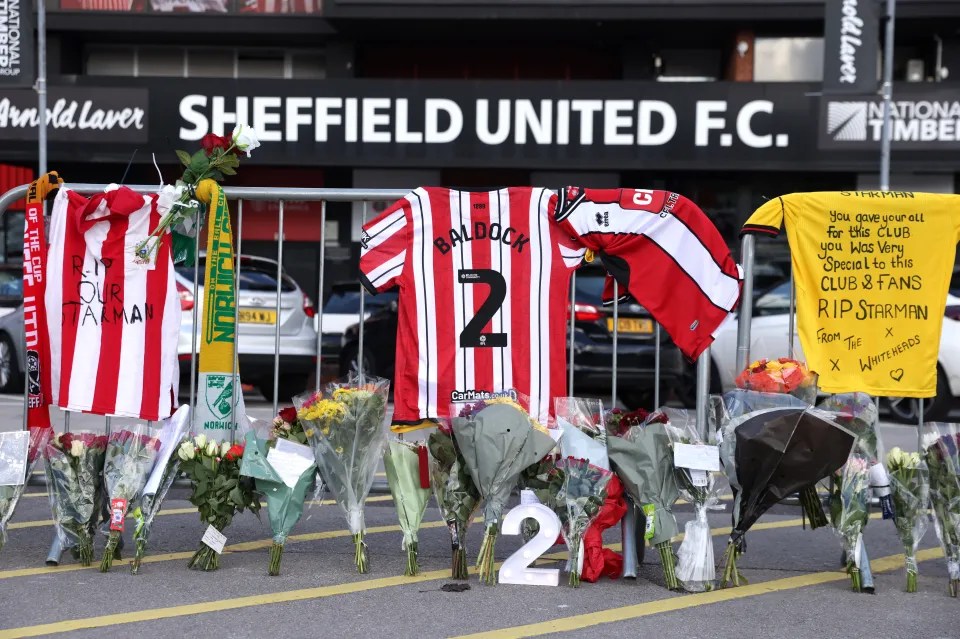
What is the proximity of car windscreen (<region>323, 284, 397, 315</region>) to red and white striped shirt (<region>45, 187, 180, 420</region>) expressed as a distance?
21.5 ft

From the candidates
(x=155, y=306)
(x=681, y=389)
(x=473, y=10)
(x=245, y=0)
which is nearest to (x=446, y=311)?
(x=155, y=306)

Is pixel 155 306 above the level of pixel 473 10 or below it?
below

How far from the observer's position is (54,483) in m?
5.88

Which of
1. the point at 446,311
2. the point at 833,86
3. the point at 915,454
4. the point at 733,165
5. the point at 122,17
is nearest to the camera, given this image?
the point at 915,454

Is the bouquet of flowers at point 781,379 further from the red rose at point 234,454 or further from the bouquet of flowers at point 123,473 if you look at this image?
the bouquet of flowers at point 123,473

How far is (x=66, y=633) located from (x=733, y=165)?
16959 mm

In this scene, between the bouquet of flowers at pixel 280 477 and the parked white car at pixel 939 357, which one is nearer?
the bouquet of flowers at pixel 280 477

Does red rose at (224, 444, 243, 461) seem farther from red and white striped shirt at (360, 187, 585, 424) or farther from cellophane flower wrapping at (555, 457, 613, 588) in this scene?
cellophane flower wrapping at (555, 457, 613, 588)

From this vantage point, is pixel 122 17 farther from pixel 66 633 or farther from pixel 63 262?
pixel 66 633

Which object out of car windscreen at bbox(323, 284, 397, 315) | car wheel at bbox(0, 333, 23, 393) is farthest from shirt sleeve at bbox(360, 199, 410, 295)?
car wheel at bbox(0, 333, 23, 393)

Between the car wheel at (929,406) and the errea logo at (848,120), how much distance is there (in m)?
8.37

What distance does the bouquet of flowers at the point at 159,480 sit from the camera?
5.76m

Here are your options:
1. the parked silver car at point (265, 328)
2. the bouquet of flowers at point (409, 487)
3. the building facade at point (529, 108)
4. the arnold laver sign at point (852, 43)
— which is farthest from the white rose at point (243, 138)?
the arnold laver sign at point (852, 43)

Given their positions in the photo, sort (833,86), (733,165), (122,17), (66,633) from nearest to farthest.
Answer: (66,633) → (833,86) → (733,165) → (122,17)
